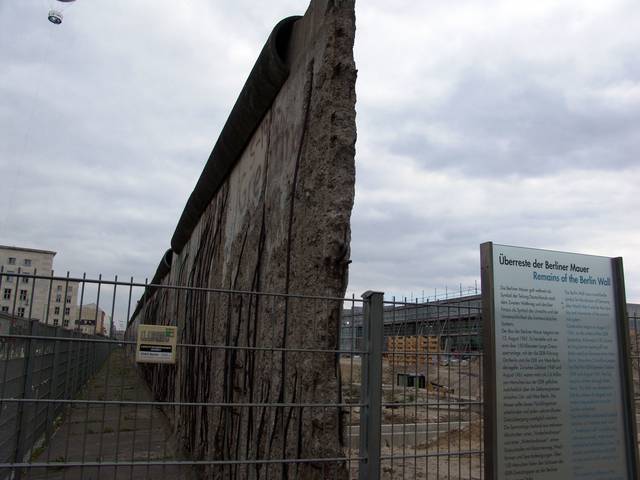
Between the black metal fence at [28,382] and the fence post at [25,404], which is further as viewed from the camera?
the black metal fence at [28,382]

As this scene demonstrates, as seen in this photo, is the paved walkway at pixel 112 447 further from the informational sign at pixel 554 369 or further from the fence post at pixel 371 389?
the informational sign at pixel 554 369

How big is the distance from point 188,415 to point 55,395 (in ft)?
6.41

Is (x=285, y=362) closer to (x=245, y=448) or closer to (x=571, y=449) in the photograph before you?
(x=245, y=448)

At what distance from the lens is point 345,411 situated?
3.17 metres

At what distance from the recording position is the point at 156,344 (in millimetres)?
2809

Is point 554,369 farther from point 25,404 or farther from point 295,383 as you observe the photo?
point 25,404

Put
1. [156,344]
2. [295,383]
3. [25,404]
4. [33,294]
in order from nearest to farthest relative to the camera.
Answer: [33,294] < [156,344] < [295,383] < [25,404]

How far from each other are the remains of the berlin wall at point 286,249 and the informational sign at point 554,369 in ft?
3.30

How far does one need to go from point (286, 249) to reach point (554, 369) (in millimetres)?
1973

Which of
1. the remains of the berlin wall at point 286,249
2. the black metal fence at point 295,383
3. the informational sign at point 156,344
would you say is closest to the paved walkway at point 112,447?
the black metal fence at point 295,383

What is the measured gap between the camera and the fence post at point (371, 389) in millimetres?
3020

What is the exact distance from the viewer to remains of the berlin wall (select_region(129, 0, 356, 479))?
3.22 metres

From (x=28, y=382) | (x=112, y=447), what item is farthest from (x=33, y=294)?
(x=112, y=447)

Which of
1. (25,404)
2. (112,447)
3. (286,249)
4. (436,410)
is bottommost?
(112,447)
